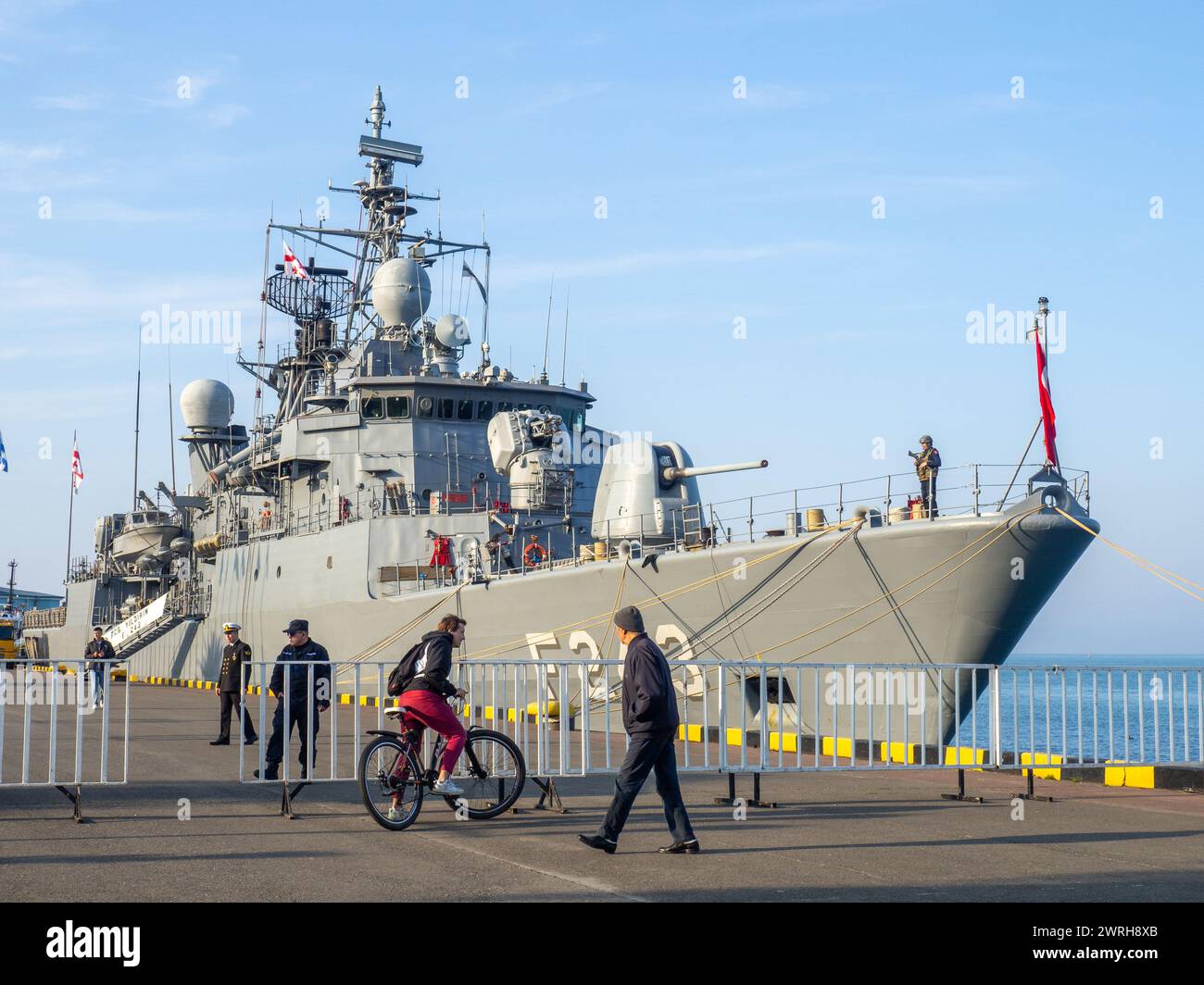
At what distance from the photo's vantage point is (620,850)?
8094 millimetres

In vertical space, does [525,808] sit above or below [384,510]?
below

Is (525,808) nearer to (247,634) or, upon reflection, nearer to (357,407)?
(357,407)

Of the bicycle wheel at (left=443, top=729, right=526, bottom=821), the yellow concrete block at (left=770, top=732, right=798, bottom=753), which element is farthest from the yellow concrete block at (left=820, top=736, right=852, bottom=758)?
the bicycle wheel at (left=443, top=729, right=526, bottom=821)

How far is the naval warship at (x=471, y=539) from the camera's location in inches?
582

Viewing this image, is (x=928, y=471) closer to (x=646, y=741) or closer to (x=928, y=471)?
(x=928, y=471)

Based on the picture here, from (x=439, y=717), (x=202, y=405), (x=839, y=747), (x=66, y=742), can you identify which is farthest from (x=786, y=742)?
(x=202, y=405)

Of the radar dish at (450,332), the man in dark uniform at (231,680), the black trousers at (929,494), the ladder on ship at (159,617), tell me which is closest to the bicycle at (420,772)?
the man in dark uniform at (231,680)

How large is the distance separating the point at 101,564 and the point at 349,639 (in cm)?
2312

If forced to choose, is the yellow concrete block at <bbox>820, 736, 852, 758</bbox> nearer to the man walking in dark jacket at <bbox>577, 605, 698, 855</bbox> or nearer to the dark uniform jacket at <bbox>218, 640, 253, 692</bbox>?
the dark uniform jacket at <bbox>218, 640, 253, 692</bbox>

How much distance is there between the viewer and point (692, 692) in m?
16.7

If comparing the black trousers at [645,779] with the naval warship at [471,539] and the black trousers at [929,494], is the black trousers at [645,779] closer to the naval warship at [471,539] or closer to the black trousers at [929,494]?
the naval warship at [471,539]

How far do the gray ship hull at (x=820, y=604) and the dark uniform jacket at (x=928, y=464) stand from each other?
0.88 m

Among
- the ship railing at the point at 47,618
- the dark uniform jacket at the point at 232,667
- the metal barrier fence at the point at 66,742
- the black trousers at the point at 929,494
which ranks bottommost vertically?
the metal barrier fence at the point at 66,742
